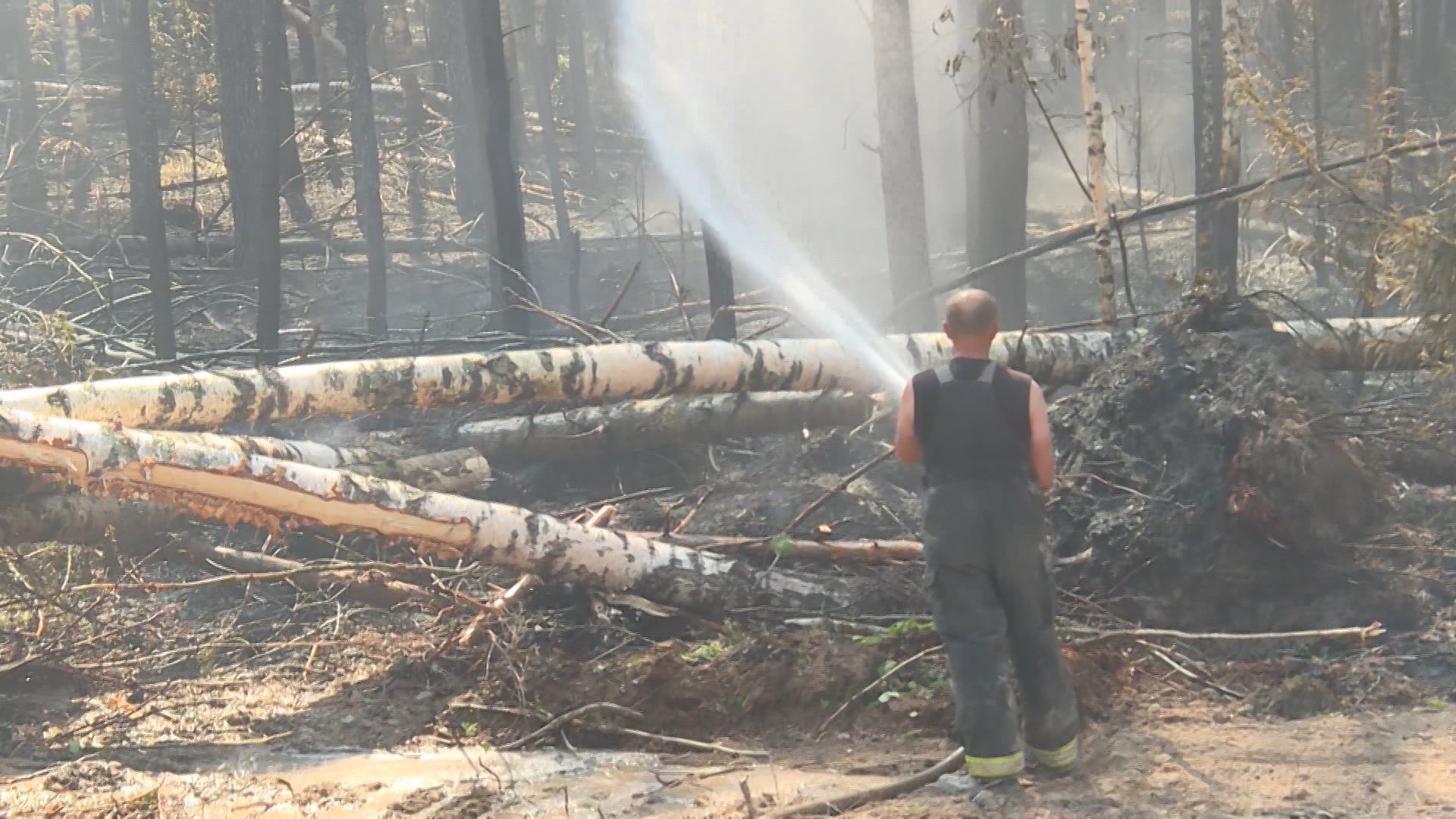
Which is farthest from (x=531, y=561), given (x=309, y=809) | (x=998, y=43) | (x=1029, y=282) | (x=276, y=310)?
(x=1029, y=282)

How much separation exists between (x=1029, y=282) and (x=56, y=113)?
1713cm

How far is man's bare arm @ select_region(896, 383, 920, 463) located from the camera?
418cm

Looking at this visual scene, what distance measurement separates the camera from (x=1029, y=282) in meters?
18.2

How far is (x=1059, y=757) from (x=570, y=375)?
4.37 m

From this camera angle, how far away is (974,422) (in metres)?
4.05

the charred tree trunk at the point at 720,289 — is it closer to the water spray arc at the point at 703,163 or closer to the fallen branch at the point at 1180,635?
the water spray arc at the point at 703,163

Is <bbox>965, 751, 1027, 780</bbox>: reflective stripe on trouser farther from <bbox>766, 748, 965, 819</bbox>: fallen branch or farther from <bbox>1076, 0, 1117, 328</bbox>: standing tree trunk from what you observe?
<bbox>1076, 0, 1117, 328</bbox>: standing tree trunk

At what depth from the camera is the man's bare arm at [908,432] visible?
4176 millimetres

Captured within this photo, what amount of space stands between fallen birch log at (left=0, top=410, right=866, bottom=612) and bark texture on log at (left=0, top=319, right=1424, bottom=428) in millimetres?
751

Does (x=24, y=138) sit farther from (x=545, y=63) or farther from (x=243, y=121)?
(x=545, y=63)

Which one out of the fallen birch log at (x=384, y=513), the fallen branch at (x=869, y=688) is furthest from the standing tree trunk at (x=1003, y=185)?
the fallen branch at (x=869, y=688)

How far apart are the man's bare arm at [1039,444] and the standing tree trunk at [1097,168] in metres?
4.68

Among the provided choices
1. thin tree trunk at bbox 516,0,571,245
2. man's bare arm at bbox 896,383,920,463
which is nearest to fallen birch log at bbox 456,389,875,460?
man's bare arm at bbox 896,383,920,463

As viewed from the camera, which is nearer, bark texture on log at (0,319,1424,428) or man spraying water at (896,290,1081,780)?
man spraying water at (896,290,1081,780)
